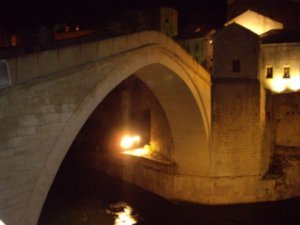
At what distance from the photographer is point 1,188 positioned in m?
6.65

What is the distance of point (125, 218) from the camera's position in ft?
50.0

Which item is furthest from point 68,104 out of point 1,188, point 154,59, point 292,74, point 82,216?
point 292,74

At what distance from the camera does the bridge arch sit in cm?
754

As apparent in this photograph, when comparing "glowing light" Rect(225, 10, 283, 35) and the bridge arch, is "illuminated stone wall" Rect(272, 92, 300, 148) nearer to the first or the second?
the bridge arch

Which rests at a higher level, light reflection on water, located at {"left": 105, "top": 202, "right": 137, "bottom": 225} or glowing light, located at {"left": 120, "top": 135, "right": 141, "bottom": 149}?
glowing light, located at {"left": 120, "top": 135, "right": 141, "bottom": 149}

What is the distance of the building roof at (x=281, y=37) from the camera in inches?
756

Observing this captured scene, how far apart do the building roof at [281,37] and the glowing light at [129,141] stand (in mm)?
7900

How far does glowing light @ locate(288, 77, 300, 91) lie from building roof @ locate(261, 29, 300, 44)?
5.95 feet

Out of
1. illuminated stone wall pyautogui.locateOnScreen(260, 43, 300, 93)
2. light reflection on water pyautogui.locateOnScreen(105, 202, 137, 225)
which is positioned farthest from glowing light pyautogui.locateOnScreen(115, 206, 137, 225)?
illuminated stone wall pyautogui.locateOnScreen(260, 43, 300, 93)

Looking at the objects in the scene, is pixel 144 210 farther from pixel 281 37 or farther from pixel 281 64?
pixel 281 37

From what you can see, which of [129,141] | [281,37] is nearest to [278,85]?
[281,37]

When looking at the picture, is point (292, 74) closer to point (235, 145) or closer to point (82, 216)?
point (235, 145)

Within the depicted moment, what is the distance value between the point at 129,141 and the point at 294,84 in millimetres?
8374

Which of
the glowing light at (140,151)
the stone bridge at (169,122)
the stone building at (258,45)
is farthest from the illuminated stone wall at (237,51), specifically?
the glowing light at (140,151)
